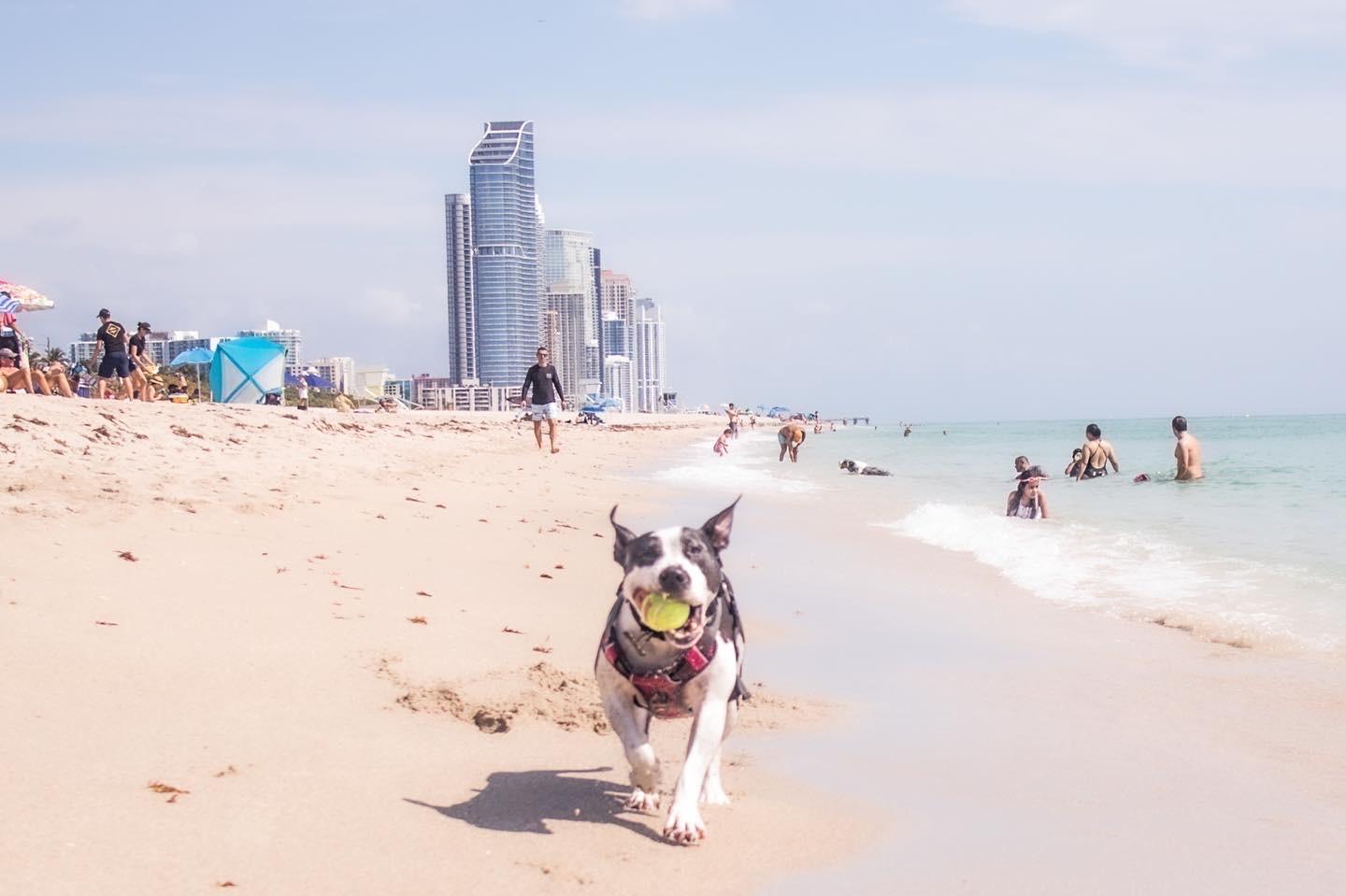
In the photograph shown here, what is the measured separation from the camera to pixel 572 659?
6.30 meters

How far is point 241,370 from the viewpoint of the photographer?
33156 mm

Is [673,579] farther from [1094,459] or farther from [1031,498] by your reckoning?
[1094,459]

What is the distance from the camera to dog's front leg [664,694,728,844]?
3.80 m

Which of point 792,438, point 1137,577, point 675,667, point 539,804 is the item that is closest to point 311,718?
point 539,804

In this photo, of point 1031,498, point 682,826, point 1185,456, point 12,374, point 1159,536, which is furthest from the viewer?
point 1185,456

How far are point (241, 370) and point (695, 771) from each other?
31979mm

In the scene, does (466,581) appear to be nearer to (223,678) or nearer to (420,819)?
(223,678)

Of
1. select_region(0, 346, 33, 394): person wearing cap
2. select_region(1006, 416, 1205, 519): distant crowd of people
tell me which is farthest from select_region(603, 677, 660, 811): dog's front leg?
select_region(0, 346, 33, 394): person wearing cap

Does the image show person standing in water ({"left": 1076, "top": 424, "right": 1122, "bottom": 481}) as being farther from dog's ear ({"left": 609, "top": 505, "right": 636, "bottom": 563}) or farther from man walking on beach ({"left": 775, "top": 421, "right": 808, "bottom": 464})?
dog's ear ({"left": 609, "top": 505, "right": 636, "bottom": 563})

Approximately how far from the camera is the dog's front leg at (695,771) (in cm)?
380

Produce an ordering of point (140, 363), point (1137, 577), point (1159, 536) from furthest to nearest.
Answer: point (140, 363)
point (1159, 536)
point (1137, 577)

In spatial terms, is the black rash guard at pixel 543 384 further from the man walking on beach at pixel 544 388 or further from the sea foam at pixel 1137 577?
the sea foam at pixel 1137 577

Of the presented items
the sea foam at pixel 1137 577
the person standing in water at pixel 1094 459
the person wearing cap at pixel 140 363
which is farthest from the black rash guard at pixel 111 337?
the person standing in water at pixel 1094 459

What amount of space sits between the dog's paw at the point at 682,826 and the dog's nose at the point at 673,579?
0.72m
